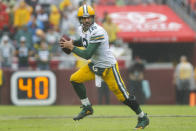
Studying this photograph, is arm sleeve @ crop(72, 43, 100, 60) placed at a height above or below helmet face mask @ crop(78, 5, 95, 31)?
below

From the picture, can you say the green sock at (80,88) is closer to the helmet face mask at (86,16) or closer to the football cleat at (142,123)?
the helmet face mask at (86,16)

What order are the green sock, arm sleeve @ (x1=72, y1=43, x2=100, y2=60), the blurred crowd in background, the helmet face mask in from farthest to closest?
the blurred crowd in background < the green sock < the helmet face mask < arm sleeve @ (x1=72, y1=43, x2=100, y2=60)

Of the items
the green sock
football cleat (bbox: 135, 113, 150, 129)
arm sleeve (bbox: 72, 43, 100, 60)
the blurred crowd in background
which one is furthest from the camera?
the blurred crowd in background

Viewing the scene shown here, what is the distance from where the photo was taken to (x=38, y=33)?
58.9 ft

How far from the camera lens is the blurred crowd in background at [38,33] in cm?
1795

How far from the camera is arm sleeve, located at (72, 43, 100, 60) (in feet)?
28.8

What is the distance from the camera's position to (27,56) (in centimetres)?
1784

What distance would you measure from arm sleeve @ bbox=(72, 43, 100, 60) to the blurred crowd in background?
8.91 meters

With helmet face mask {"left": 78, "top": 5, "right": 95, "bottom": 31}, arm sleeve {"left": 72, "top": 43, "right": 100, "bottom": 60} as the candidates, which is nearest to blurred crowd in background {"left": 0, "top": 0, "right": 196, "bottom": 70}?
helmet face mask {"left": 78, "top": 5, "right": 95, "bottom": 31}

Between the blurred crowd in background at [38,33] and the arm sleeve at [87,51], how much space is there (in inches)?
351

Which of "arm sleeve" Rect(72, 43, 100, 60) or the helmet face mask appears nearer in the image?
"arm sleeve" Rect(72, 43, 100, 60)

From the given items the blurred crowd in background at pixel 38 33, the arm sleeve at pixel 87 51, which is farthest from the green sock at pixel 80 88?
the blurred crowd in background at pixel 38 33

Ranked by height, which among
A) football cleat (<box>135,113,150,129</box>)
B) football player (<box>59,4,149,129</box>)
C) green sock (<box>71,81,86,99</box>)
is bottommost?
football cleat (<box>135,113,150,129</box>)

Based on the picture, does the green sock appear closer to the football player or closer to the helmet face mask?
the football player
